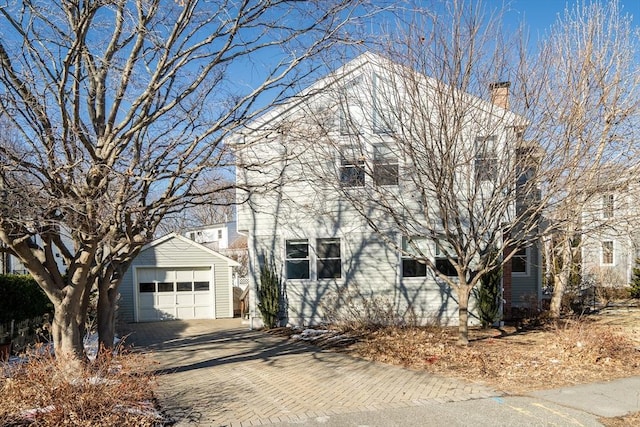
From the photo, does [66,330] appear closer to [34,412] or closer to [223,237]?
[34,412]

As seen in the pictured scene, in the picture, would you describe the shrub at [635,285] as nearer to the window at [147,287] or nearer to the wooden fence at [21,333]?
the window at [147,287]

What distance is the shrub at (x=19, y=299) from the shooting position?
1008 cm

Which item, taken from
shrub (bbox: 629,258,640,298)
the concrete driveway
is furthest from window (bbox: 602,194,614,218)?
shrub (bbox: 629,258,640,298)

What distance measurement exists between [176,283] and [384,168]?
34.7ft

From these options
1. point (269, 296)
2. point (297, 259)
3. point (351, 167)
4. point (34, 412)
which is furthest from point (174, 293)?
point (34, 412)

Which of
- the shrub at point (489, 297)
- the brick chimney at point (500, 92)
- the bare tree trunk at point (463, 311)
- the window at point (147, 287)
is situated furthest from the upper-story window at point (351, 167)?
the window at point (147, 287)

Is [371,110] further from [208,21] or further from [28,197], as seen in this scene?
[28,197]

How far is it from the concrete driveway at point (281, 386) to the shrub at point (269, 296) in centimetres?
254

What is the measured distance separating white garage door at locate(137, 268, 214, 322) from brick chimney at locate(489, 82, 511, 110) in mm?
12752

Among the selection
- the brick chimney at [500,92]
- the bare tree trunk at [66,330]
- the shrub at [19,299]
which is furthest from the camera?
the brick chimney at [500,92]

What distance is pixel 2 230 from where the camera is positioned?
6312mm

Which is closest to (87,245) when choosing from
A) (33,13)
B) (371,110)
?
(33,13)

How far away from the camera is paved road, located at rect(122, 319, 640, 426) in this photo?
19.3 feet

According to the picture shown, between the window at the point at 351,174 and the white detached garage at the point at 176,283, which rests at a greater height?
the window at the point at 351,174
